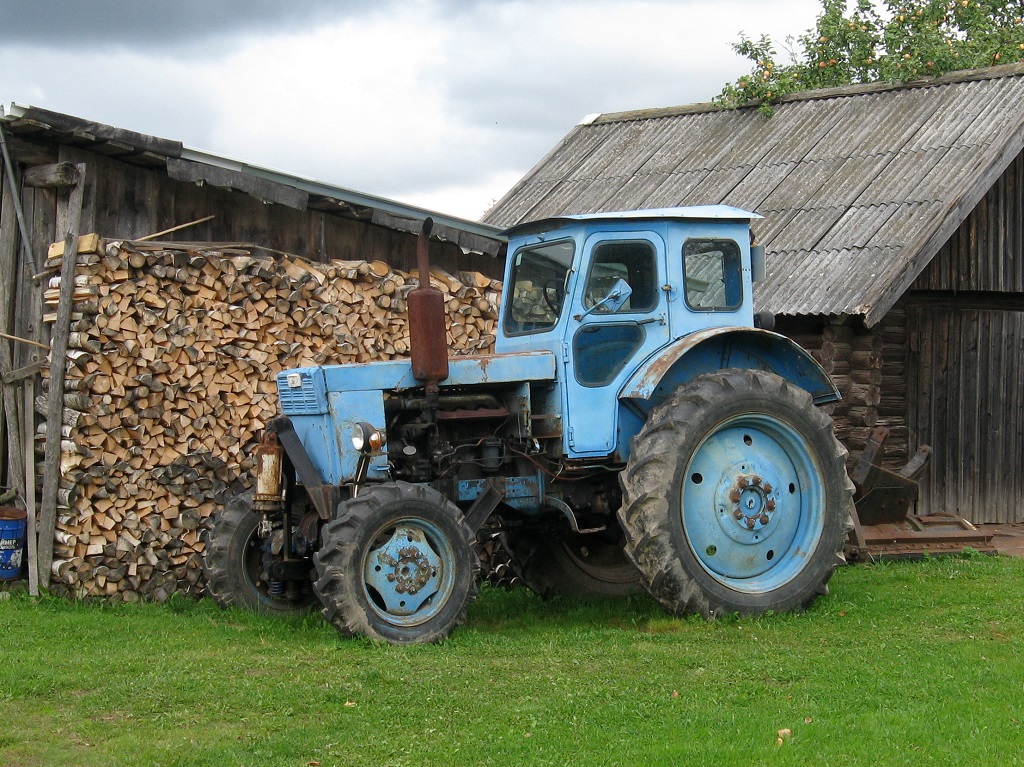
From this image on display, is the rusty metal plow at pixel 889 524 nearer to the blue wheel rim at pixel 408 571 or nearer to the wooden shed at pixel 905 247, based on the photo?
the wooden shed at pixel 905 247

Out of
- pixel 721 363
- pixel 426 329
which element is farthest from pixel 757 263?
pixel 426 329

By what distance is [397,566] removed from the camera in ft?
23.9

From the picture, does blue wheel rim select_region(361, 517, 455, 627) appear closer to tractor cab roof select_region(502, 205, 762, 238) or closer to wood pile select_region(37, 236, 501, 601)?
tractor cab roof select_region(502, 205, 762, 238)

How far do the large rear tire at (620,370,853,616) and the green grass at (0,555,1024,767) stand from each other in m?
0.25

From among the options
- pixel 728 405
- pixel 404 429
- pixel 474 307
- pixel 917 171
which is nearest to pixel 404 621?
pixel 404 429

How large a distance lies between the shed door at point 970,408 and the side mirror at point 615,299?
6194mm

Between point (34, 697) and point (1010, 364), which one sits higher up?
point (1010, 364)

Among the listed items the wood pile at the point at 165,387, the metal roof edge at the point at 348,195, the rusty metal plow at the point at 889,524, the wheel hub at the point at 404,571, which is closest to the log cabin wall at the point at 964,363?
the rusty metal plow at the point at 889,524

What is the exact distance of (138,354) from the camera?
917 centimetres

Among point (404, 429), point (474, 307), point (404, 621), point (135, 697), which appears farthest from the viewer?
point (474, 307)

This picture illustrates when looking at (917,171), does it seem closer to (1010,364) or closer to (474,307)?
(1010,364)

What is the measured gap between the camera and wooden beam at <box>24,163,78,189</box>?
358 inches

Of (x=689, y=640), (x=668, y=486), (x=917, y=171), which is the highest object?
(x=917, y=171)

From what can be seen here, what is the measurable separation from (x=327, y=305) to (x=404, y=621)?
3573mm
